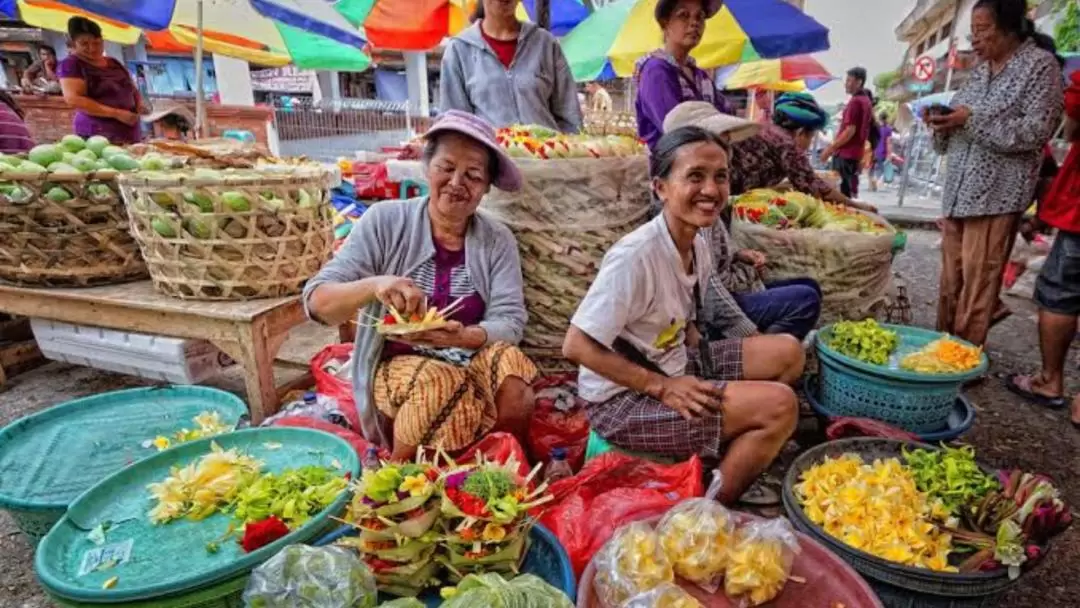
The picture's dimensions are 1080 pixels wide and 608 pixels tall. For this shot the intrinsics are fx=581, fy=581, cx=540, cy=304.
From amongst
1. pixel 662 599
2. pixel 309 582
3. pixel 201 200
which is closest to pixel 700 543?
pixel 662 599

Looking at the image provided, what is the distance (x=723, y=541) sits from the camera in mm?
1526

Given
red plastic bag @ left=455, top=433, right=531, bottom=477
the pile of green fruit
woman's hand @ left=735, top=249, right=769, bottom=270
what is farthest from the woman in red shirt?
red plastic bag @ left=455, top=433, right=531, bottom=477

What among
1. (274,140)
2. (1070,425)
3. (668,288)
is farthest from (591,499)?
(274,140)

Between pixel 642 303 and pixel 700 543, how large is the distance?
2.48 ft

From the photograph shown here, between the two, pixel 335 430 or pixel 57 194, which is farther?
pixel 57 194

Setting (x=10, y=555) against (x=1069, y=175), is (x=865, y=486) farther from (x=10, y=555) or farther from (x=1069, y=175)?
(x=10, y=555)

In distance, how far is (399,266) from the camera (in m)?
2.24

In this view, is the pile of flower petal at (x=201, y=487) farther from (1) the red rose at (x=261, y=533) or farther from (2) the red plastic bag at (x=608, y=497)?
(2) the red plastic bag at (x=608, y=497)

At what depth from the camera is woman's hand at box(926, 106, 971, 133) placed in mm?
3184

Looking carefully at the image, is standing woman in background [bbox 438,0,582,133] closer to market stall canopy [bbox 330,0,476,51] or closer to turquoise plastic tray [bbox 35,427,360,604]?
turquoise plastic tray [bbox 35,427,360,604]

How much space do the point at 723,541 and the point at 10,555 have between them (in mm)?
2515

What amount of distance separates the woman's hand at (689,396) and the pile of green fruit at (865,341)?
3.40 ft

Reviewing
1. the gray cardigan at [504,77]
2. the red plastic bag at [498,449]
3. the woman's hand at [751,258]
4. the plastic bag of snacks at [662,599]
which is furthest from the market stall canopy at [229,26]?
the plastic bag of snacks at [662,599]

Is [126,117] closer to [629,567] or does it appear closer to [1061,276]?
[629,567]
